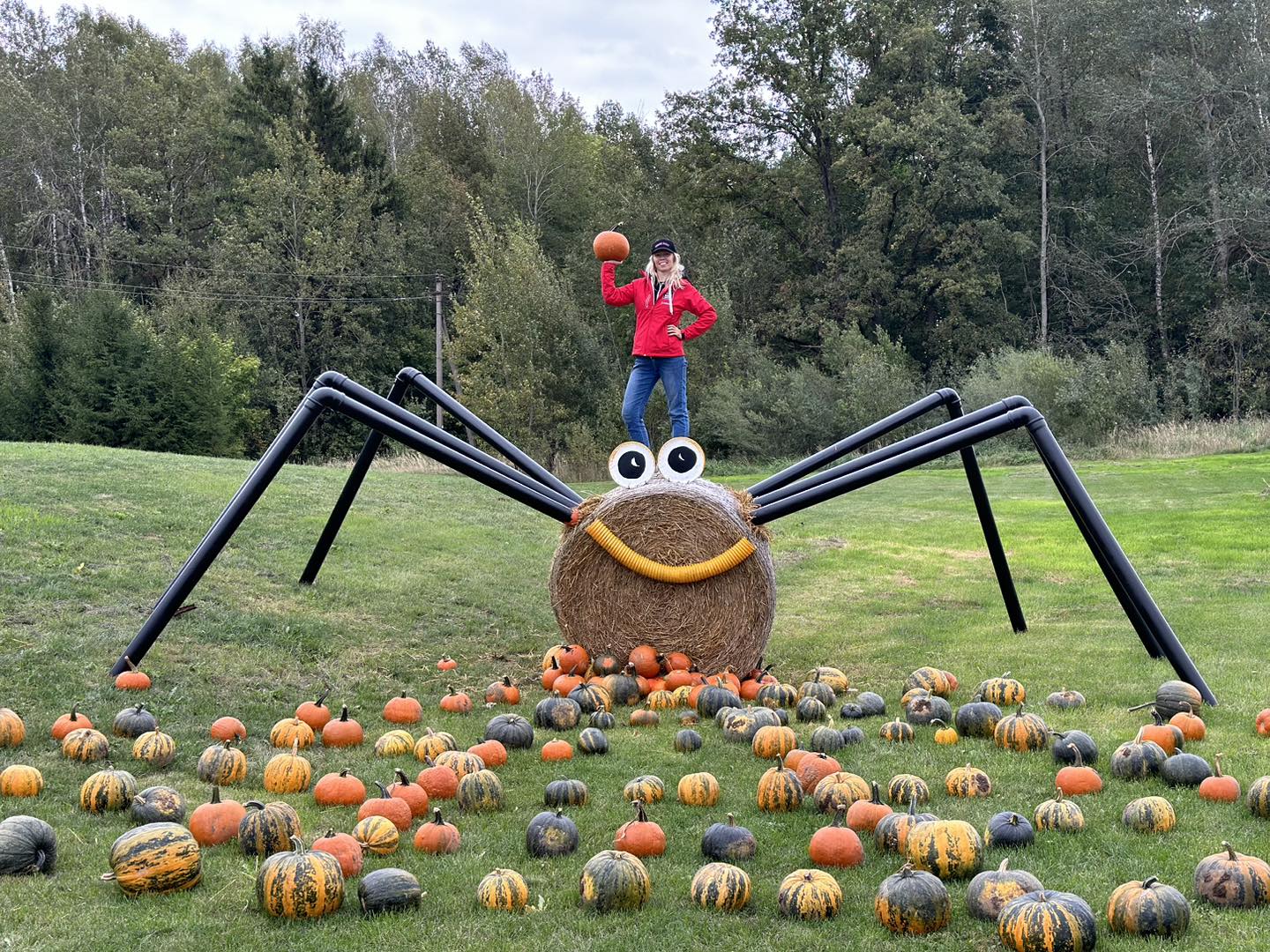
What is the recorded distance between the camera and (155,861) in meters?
3.79

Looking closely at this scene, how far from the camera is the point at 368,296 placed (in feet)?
148

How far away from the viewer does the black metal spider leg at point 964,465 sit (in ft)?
23.0

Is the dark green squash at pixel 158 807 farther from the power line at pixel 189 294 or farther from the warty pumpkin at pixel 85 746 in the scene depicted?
the power line at pixel 189 294

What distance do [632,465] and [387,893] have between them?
453 centimetres

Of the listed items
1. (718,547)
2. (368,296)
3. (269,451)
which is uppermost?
(368,296)

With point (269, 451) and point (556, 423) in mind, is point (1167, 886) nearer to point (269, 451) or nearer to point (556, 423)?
point (269, 451)

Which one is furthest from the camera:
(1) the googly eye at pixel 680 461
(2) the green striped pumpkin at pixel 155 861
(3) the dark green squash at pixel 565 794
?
(1) the googly eye at pixel 680 461

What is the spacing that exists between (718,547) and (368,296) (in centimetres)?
4034

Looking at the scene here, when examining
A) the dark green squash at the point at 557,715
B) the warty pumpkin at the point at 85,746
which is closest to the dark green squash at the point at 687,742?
the dark green squash at the point at 557,715

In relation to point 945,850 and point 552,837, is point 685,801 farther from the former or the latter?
point 945,850

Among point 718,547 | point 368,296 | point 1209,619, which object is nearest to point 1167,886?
point 718,547

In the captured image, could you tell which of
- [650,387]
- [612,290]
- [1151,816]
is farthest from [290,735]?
[612,290]

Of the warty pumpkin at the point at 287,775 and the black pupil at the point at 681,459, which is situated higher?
the black pupil at the point at 681,459

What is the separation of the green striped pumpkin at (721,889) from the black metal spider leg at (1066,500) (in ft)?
10.0
